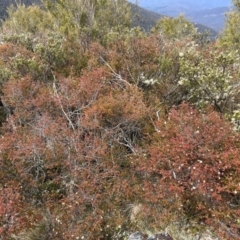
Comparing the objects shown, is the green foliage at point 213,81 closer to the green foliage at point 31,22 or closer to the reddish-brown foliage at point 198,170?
the reddish-brown foliage at point 198,170

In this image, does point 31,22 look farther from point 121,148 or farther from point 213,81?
point 213,81

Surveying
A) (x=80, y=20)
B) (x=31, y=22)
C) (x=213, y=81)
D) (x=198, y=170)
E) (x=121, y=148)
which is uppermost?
(x=80, y=20)

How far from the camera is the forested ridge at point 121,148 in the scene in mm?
7047

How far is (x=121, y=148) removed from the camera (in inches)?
384

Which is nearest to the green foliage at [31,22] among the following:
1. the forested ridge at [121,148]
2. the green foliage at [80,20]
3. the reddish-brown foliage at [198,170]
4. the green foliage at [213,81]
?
the green foliage at [80,20]

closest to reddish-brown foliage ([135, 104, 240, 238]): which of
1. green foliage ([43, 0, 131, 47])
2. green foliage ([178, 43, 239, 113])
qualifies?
green foliage ([178, 43, 239, 113])

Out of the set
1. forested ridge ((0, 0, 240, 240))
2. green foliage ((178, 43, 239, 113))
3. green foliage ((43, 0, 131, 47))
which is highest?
green foliage ((43, 0, 131, 47))

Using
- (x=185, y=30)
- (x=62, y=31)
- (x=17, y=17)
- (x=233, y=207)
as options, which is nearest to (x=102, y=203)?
(x=233, y=207)

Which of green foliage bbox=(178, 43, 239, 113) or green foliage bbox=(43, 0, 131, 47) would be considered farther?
green foliage bbox=(43, 0, 131, 47)

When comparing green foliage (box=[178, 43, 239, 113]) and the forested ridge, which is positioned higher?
green foliage (box=[178, 43, 239, 113])

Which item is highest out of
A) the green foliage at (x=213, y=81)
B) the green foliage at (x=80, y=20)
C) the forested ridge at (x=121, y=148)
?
the green foliage at (x=80, y=20)

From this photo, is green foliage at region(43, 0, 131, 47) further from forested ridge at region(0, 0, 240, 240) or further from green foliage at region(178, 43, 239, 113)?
green foliage at region(178, 43, 239, 113)

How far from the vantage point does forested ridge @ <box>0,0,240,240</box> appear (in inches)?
277

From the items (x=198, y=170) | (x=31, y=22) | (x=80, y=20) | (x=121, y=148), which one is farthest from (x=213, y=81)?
(x=31, y=22)
